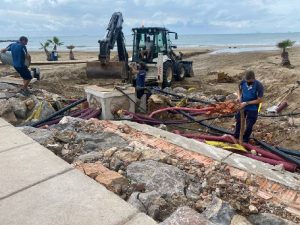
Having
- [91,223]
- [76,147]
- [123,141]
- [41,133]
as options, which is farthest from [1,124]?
[91,223]

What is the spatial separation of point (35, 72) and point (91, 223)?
1294 cm

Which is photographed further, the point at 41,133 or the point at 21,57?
the point at 21,57

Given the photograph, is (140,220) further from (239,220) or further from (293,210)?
(293,210)

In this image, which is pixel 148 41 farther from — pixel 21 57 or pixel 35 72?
pixel 21 57

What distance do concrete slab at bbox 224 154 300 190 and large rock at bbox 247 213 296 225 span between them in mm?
873

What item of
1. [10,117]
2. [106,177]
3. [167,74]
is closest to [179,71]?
[167,74]

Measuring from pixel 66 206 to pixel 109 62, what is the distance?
12.2 m

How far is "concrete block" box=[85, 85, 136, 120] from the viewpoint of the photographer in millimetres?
8484

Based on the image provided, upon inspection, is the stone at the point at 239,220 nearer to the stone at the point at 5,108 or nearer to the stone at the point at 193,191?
the stone at the point at 193,191

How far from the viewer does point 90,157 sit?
4.55m

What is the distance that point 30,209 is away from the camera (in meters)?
2.99

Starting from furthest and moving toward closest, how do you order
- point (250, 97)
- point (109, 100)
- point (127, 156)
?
point (109, 100) < point (250, 97) < point (127, 156)

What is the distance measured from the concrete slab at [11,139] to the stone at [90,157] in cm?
81

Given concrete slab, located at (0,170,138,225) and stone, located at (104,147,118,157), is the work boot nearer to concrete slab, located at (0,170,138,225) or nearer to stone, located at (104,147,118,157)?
stone, located at (104,147,118,157)
